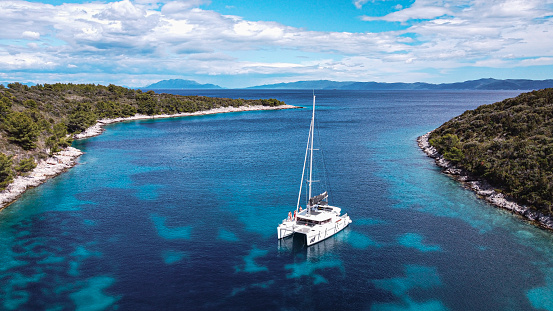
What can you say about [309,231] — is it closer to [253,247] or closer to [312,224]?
[312,224]

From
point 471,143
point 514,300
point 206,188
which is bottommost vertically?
point 514,300

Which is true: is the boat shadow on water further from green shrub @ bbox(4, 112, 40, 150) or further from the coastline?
green shrub @ bbox(4, 112, 40, 150)

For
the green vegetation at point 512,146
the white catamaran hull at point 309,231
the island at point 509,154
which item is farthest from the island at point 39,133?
the green vegetation at point 512,146

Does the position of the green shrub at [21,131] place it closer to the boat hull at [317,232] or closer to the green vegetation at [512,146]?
the boat hull at [317,232]

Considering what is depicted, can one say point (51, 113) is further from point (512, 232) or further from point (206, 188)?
point (512, 232)

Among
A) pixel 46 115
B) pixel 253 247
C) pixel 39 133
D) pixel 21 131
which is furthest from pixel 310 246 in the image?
pixel 46 115

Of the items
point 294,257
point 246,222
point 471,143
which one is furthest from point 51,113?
point 471,143
